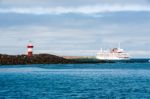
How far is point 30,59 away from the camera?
159m

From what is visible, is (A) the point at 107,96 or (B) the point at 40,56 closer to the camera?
(A) the point at 107,96

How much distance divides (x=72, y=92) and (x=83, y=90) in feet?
8.12

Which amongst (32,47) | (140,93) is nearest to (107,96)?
(140,93)

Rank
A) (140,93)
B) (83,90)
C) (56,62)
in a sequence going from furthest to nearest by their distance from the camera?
(56,62) < (83,90) < (140,93)

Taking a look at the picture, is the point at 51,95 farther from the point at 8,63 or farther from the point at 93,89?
the point at 8,63

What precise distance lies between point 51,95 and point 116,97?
19.3 ft

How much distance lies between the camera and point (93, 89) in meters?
54.8

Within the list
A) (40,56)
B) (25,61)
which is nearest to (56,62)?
(40,56)

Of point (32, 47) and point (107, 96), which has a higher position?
point (32, 47)

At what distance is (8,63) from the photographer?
150m

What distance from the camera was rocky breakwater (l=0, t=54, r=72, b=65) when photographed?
15425 cm

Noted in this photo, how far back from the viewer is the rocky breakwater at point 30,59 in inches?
6073

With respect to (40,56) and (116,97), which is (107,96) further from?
(40,56)

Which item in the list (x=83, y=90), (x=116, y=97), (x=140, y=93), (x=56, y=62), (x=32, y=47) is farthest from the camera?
(x=56, y=62)
